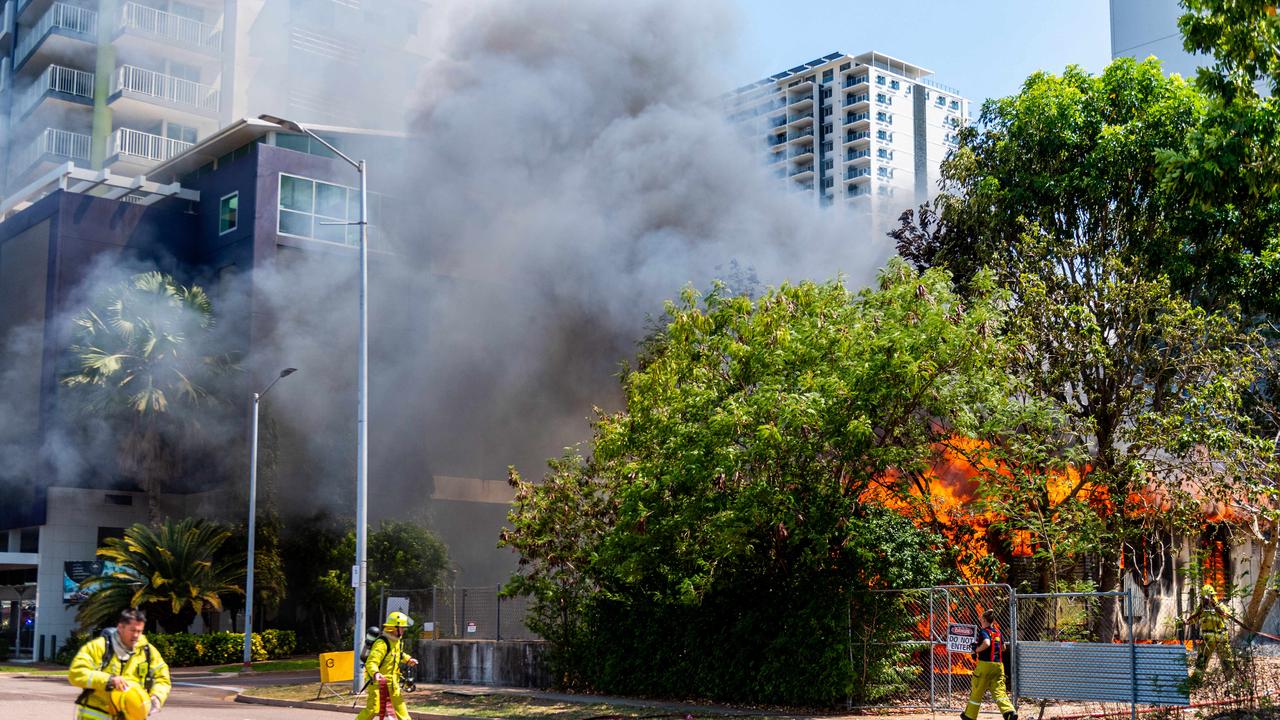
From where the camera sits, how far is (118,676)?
741 cm

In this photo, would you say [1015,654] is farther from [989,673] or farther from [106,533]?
[106,533]

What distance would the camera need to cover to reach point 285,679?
2722cm

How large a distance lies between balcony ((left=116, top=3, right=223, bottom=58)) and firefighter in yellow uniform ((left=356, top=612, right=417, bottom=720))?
1672 inches

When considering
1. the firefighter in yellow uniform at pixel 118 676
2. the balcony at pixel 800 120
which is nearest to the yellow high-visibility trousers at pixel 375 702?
the firefighter in yellow uniform at pixel 118 676

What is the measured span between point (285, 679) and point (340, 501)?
34.2 ft

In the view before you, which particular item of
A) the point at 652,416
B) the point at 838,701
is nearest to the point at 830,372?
the point at 652,416

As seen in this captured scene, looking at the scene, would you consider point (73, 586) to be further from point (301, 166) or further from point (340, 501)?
point (301, 166)

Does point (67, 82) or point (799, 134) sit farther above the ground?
point (799, 134)

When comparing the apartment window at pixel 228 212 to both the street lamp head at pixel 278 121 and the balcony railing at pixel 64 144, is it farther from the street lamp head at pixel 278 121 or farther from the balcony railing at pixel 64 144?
the street lamp head at pixel 278 121

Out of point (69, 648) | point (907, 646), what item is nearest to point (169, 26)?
point (69, 648)

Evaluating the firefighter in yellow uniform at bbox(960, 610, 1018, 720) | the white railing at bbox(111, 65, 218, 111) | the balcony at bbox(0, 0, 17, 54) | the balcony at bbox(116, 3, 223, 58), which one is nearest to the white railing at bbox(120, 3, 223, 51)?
the balcony at bbox(116, 3, 223, 58)

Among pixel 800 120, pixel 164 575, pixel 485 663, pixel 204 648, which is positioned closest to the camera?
pixel 485 663

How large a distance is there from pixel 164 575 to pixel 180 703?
13723mm

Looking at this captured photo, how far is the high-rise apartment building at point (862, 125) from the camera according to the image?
110m
